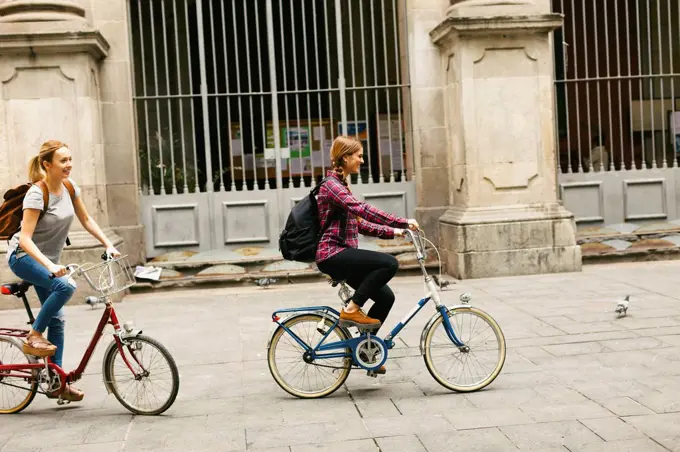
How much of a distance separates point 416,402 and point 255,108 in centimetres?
693

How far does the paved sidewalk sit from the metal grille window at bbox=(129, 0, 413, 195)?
11.5ft

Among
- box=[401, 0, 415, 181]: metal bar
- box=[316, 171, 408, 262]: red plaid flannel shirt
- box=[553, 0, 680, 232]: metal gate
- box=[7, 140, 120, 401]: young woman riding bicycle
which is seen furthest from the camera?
box=[553, 0, 680, 232]: metal gate

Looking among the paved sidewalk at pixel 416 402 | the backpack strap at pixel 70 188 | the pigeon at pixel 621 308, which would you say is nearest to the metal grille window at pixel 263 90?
the paved sidewalk at pixel 416 402

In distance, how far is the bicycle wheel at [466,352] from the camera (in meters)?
5.74

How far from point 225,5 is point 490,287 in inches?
198

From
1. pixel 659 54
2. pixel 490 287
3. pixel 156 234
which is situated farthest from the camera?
pixel 659 54

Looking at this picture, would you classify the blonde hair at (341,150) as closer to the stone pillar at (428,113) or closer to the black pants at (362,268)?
the black pants at (362,268)

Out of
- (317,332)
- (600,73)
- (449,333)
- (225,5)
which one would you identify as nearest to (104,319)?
(317,332)

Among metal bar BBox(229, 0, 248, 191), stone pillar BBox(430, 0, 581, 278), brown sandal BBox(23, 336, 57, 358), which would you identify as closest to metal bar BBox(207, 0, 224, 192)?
metal bar BBox(229, 0, 248, 191)

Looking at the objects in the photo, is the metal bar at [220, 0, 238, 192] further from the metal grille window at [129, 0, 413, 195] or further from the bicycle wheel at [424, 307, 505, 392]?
the bicycle wheel at [424, 307, 505, 392]

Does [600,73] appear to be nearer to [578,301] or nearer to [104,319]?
[578,301]

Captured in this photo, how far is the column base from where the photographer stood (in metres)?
10.8

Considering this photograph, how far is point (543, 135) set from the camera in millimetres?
10945

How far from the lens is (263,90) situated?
11.9 m
